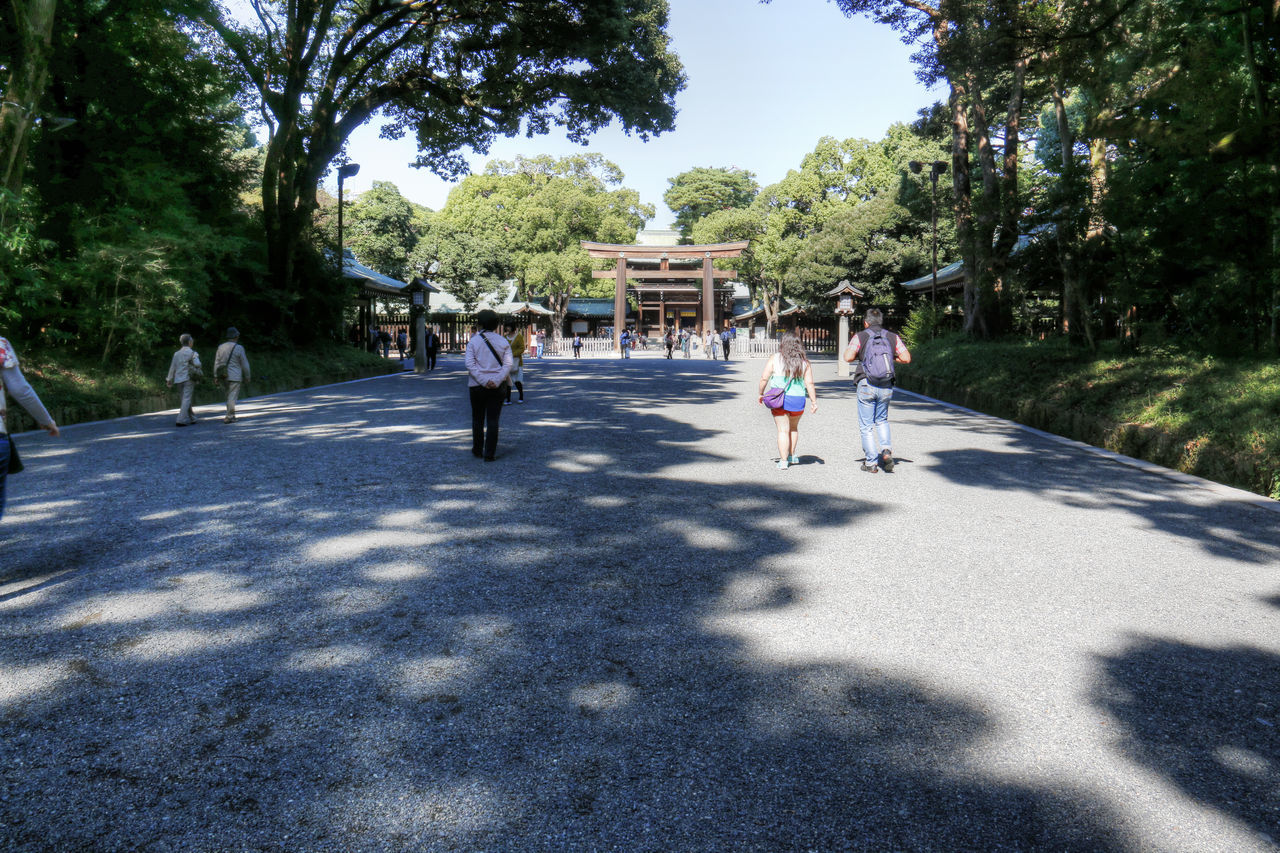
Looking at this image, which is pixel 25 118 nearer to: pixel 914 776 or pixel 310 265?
pixel 310 265

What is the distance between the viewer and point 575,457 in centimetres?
911

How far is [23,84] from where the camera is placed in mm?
11703

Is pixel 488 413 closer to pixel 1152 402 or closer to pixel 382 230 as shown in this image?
pixel 1152 402

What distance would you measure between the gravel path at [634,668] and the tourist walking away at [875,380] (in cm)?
113

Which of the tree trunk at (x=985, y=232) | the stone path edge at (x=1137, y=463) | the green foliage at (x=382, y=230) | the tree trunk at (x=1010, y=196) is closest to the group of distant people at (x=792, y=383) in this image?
the stone path edge at (x=1137, y=463)

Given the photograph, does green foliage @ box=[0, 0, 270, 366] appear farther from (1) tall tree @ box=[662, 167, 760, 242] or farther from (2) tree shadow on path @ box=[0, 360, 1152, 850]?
(1) tall tree @ box=[662, 167, 760, 242]

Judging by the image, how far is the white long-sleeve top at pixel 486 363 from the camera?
877cm

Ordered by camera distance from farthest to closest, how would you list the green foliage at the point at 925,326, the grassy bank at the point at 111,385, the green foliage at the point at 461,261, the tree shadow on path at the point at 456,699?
the green foliage at the point at 461,261, the green foliage at the point at 925,326, the grassy bank at the point at 111,385, the tree shadow on path at the point at 456,699

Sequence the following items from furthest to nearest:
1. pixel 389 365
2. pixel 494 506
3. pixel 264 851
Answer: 1. pixel 389 365
2. pixel 494 506
3. pixel 264 851

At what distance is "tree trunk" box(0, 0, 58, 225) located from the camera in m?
11.5

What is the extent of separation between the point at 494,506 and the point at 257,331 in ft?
57.1

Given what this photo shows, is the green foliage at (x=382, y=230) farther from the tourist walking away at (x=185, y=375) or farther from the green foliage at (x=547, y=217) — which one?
the tourist walking away at (x=185, y=375)

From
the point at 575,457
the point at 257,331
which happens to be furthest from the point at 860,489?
the point at 257,331

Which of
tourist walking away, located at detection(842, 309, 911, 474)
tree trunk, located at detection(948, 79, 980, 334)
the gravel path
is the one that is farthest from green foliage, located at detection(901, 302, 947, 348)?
the gravel path
